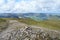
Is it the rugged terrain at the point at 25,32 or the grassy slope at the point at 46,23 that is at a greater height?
the grassy slope at the point at 46,23

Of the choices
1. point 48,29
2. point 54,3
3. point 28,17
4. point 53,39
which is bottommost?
point 53,39

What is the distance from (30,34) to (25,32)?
0.64ft

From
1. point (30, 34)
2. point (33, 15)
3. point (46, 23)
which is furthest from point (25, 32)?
point (46, 23)

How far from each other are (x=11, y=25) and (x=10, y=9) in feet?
2.00

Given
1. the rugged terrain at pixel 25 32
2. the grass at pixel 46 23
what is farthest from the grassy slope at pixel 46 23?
the rugged terrain at pixel 25 32

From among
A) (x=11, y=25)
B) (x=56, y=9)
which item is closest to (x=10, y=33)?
(x=11, y=25)

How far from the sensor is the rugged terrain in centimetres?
513

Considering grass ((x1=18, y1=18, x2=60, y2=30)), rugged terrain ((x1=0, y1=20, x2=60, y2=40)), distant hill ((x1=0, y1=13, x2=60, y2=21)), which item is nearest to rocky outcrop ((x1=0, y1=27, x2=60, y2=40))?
rugged terrain ((x1=0, y1=20, x2=60, y2=40))

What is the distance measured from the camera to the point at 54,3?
211 inches

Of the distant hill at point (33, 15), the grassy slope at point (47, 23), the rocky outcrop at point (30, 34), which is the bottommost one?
the rocky outcrop at point (30, 34)

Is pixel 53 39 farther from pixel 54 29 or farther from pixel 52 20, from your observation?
pixel 52 20

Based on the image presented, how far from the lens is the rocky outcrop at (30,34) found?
16.8ft

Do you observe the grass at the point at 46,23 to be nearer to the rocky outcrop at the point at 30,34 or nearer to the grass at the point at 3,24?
the rocky outcrop at the point at 30,34

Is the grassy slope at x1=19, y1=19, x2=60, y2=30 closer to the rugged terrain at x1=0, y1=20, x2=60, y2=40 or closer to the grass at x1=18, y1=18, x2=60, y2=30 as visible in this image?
the grass at x1=18, y1=18, x2=60, y2=30
